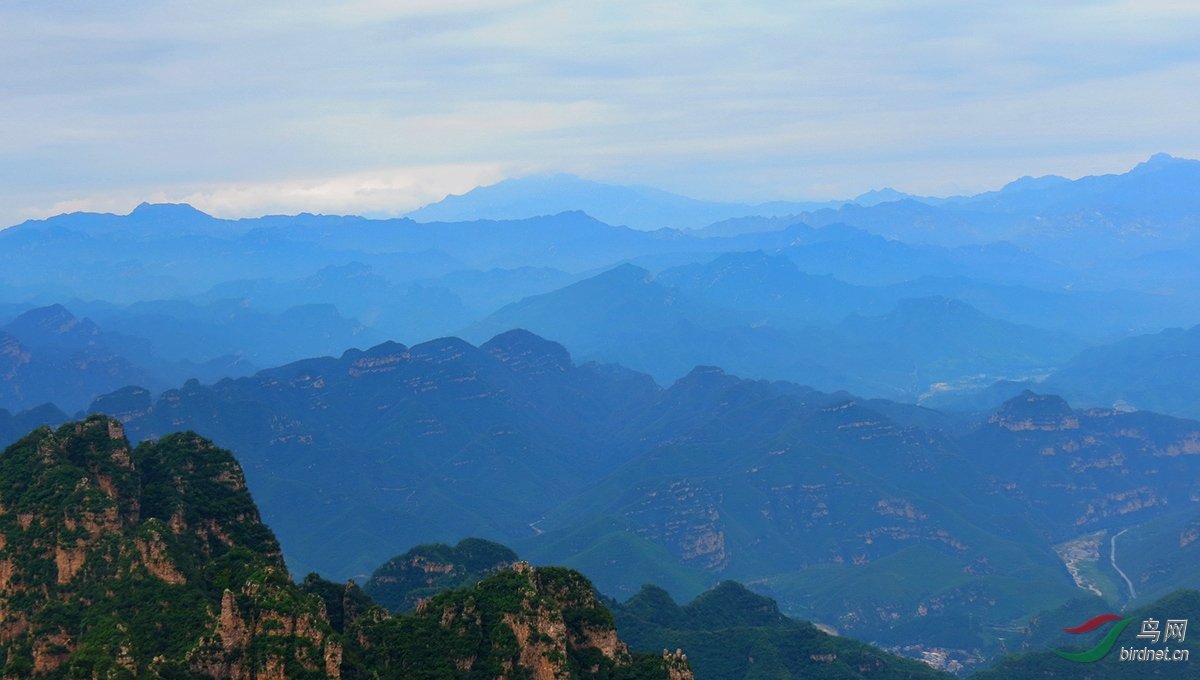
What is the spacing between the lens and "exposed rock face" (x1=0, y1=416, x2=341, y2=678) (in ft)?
211

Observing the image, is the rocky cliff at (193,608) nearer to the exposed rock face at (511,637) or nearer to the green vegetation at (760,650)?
the exposed rock face at (511,637)

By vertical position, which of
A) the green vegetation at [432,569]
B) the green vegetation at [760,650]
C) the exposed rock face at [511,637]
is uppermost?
the exposed rock face at [511,637]

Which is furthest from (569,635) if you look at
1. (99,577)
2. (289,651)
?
(99,577)

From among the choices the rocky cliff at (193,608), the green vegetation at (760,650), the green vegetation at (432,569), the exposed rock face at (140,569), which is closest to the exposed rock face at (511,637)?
the rocky cliff at (193,608)

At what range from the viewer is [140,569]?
7431cm

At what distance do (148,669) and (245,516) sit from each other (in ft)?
96.6

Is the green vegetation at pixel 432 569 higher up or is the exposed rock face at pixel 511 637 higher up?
the exposed rock face at pixel 511 637

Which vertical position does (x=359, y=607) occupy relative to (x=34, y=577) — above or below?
below

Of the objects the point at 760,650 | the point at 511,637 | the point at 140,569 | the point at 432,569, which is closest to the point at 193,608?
the point at 140,569

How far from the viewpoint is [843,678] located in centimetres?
13962

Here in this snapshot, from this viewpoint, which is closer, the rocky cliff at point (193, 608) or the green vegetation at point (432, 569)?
the rocky cliff at point (193, 608)

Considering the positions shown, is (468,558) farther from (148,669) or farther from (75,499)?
(148,669)

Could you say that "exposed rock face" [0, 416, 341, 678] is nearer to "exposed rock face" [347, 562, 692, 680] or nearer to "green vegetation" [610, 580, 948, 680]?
"exposed rock face" [347, 562, 692, 680]

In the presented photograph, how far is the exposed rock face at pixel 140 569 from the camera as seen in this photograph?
211 ft
